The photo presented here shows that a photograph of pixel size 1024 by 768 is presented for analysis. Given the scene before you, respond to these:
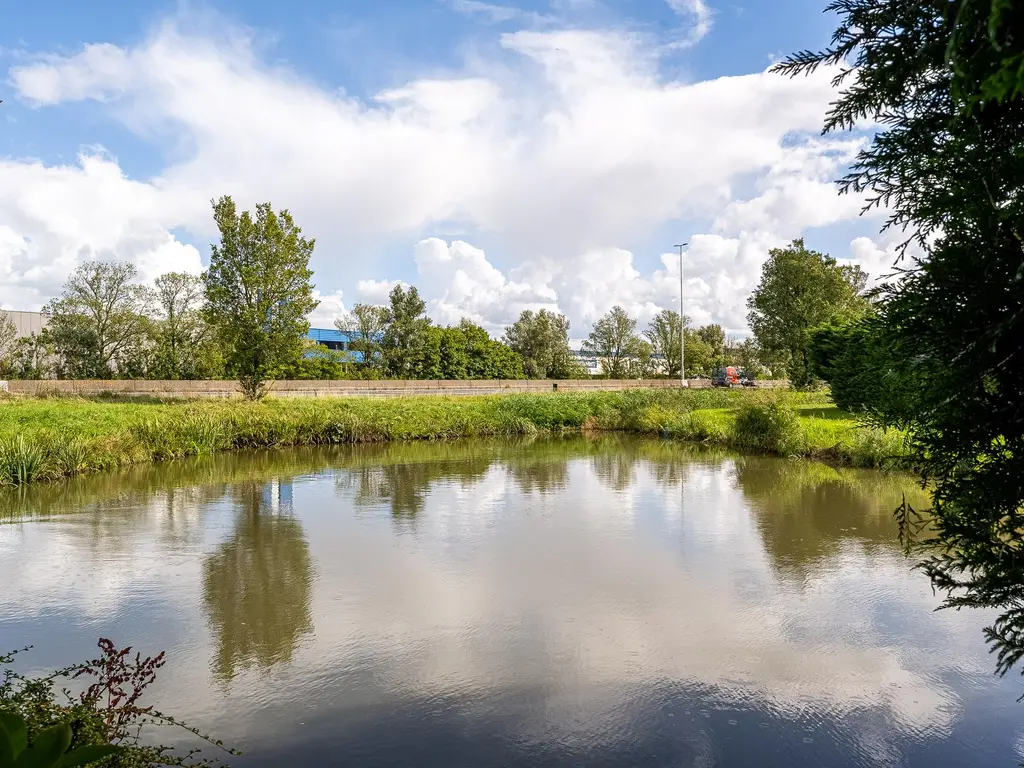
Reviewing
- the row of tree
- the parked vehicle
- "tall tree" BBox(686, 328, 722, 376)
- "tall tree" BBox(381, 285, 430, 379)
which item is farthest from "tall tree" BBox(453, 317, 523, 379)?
"tall tree" BBox(686, 328, 722, 376)

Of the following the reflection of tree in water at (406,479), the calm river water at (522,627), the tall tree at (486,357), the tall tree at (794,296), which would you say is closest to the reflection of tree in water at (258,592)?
→ the calm river water at (522,627)

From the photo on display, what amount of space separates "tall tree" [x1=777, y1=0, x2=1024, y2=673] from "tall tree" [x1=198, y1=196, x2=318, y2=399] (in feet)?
78.8

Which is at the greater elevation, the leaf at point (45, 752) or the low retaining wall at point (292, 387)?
the low retaining wall at point (292, 387)

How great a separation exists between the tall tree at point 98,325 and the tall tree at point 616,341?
105 feet

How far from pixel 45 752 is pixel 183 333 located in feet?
120

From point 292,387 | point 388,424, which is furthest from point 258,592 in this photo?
point 292,387

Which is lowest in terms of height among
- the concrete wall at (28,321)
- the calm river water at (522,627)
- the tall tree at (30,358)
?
the calm river water at (522,627)

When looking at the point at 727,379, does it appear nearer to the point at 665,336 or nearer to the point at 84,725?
the point at 665,336

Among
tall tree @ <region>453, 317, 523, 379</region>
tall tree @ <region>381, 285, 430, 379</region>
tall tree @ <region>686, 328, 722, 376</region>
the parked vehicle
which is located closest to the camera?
tall tree @ <region>381, 285, 430, 379</region>

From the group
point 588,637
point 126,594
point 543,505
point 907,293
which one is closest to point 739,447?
point 543,505

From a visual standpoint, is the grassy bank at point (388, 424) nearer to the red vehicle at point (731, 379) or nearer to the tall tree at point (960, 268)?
the tall tree at point (960, 268)

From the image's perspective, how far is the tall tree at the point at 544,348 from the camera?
48.2 m

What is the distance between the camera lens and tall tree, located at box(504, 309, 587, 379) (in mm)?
48219

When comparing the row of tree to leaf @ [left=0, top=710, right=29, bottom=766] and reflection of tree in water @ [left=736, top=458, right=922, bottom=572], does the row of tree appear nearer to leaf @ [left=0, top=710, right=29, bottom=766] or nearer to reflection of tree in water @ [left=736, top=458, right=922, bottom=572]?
reflection of tree in water @ [left=736, top=458, right=922, bottom=572]
